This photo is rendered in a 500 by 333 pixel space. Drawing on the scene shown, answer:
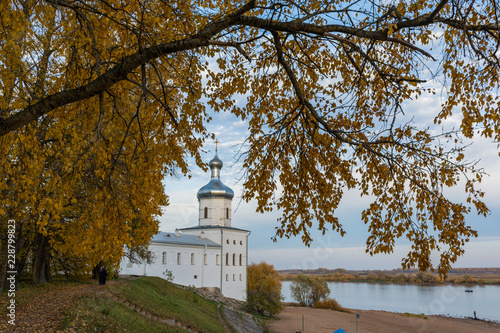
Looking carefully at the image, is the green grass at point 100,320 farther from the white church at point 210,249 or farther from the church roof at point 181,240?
the church roof at point 181,240

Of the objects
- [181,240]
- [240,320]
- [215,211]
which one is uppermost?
[215,211]

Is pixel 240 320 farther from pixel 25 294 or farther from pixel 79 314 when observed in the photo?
pixel 79 314

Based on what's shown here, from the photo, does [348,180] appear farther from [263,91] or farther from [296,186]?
[263,91]

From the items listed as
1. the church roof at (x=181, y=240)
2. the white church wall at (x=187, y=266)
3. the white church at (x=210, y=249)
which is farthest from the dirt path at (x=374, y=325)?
the church roof at (x=181, y=240)

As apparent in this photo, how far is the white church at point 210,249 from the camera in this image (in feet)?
140

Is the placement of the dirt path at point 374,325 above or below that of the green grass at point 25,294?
below

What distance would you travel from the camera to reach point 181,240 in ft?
151

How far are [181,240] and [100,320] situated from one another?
37242 millimetres

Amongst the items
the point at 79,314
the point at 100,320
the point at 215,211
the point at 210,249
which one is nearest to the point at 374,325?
the point at 210,249

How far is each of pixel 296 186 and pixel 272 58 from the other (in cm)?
234

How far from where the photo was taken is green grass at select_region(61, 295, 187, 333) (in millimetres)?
8508

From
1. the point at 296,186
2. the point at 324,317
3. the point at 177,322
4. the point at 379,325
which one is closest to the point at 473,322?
the point at 379,325

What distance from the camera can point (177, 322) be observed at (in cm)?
1494

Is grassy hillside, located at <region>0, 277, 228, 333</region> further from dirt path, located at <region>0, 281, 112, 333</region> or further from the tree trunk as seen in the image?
the tree trunk
